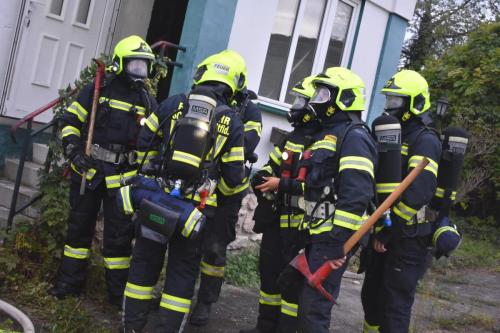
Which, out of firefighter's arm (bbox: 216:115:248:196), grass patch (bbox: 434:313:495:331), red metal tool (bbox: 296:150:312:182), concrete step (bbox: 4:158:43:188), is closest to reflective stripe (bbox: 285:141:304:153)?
red metal tool (bbox: 296:150:312:182)

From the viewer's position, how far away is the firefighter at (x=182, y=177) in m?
4.11

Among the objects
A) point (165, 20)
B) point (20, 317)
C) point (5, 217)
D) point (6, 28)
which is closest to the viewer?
point (20, 317)

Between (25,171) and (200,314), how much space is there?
275 centimetres

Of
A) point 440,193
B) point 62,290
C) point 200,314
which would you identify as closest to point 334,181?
point 440,193

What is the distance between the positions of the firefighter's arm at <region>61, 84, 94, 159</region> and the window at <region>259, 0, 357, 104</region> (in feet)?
10.6

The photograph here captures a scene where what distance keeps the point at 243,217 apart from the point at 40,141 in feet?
8.61

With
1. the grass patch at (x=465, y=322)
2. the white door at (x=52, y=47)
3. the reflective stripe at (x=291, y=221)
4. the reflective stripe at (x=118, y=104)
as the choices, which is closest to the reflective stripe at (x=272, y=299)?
the reflective stripe at (x=291, y=221)

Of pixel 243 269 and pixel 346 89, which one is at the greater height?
pixel 346 89

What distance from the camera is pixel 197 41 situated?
6.81 meters

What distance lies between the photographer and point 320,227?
4281 mm

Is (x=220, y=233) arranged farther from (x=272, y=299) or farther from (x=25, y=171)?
(x=25, y=171)

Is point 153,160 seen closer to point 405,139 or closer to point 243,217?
point 405,139

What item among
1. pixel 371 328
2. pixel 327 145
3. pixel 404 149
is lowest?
pixel 371 328

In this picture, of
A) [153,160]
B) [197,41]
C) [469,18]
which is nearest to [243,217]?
[197,41]
